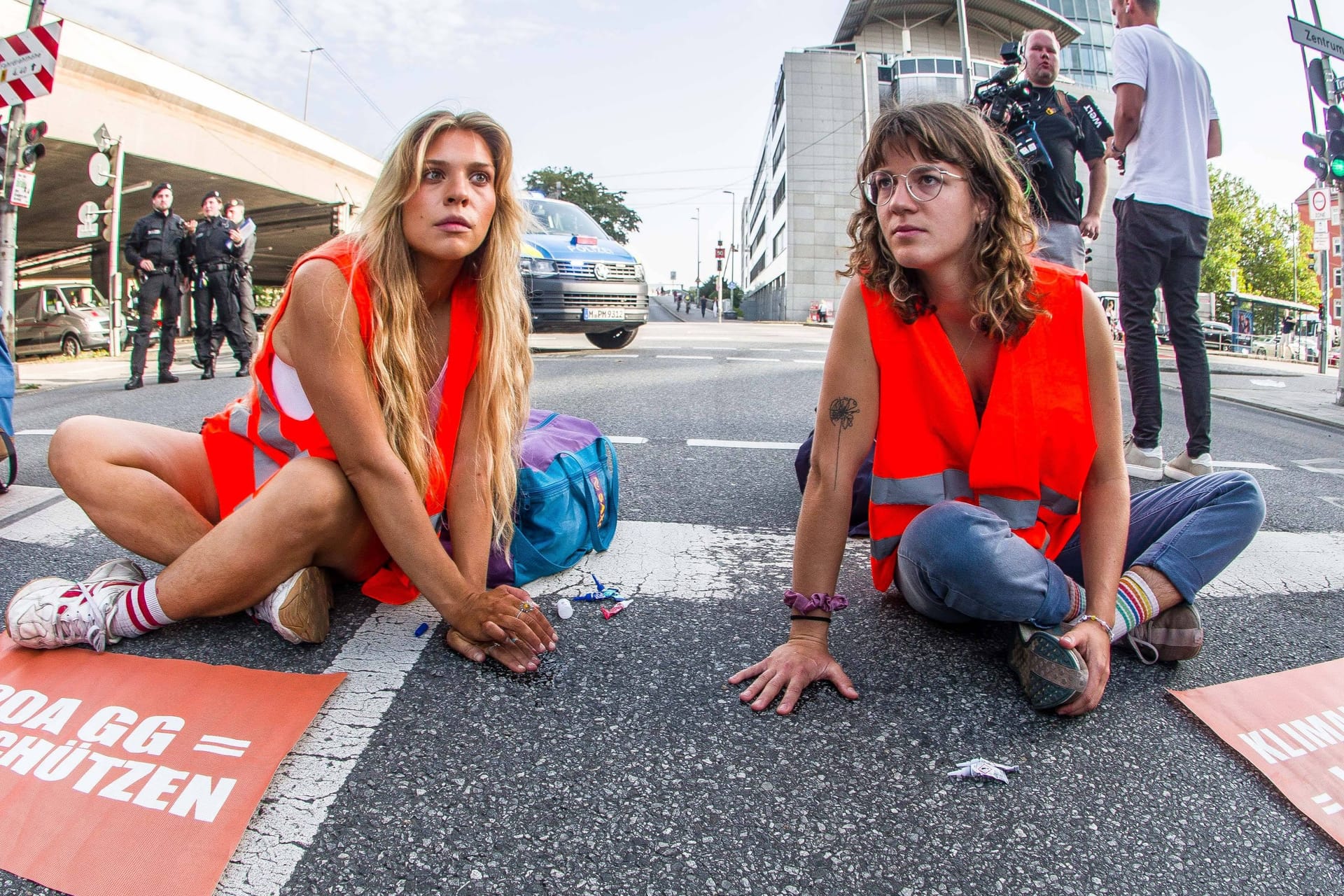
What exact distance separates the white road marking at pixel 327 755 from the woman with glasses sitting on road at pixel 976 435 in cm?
80

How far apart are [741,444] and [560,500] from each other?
2390 mm

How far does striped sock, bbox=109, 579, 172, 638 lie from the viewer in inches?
78.4

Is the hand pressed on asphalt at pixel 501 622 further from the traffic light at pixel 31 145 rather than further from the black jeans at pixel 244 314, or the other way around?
the traffic light at pixel 31 145

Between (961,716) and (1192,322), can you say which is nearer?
(961,716)

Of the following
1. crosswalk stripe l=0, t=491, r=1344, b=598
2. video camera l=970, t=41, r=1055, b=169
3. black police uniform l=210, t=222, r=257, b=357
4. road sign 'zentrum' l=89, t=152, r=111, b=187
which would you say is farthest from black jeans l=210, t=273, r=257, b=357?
video camera l=970, t=41, r=1055, b=169

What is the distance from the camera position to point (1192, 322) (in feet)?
13.3

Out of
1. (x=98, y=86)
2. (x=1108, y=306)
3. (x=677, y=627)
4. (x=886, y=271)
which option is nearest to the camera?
(x=886, y=271)

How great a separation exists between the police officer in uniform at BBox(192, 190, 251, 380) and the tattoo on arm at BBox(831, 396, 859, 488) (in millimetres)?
8672

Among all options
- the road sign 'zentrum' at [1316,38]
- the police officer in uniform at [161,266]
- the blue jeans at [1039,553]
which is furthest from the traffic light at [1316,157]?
the police officer in uniform at [161,266]

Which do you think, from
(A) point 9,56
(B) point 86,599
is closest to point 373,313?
(B) point 86,599

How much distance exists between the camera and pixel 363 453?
6.26ft

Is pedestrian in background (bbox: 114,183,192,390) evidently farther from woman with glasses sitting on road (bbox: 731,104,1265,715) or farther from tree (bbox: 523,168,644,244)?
tree (bbox: 523,168,644,244)

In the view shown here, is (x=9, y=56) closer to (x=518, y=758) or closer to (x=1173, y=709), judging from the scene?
(x=518, y=758)

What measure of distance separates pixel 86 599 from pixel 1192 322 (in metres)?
4.52
